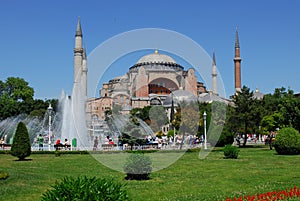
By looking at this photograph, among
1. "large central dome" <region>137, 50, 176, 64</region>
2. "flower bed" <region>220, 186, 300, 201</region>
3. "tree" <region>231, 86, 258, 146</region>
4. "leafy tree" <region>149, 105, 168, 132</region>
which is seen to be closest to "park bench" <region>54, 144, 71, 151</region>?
"tree" <region>231, 86, 258, 146</region>

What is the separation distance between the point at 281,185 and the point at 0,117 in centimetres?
3906

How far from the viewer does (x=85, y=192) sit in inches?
164

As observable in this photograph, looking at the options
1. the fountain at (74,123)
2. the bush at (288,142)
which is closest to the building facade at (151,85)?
the fountain at (74,123)

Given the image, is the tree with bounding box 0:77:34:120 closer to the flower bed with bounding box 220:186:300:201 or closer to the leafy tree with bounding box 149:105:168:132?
the leafy tree with bounding box 149:105:168:132

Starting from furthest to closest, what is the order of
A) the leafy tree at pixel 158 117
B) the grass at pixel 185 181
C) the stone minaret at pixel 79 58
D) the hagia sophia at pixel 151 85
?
the hagia sophia at pixel 151 85 < the leafy tree at pixel 158 117 < the stone minaret at pixel 79 58 < the grass at pixel 185 181

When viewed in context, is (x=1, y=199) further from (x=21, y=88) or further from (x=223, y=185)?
(x=21, y=88)

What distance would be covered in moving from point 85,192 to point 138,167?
5.05 metres

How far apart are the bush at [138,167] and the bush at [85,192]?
4.76 metres

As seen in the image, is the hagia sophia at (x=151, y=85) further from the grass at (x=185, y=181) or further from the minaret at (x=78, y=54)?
the grass at (x=185, y=181)

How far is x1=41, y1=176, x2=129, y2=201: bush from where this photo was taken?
4137 mm

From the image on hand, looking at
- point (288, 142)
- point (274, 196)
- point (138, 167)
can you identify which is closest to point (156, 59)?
point (288, 142)

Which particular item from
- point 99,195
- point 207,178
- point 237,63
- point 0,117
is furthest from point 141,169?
point 237,63

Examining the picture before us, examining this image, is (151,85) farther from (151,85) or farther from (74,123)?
(74,123)

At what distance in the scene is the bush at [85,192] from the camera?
13.6 feet
